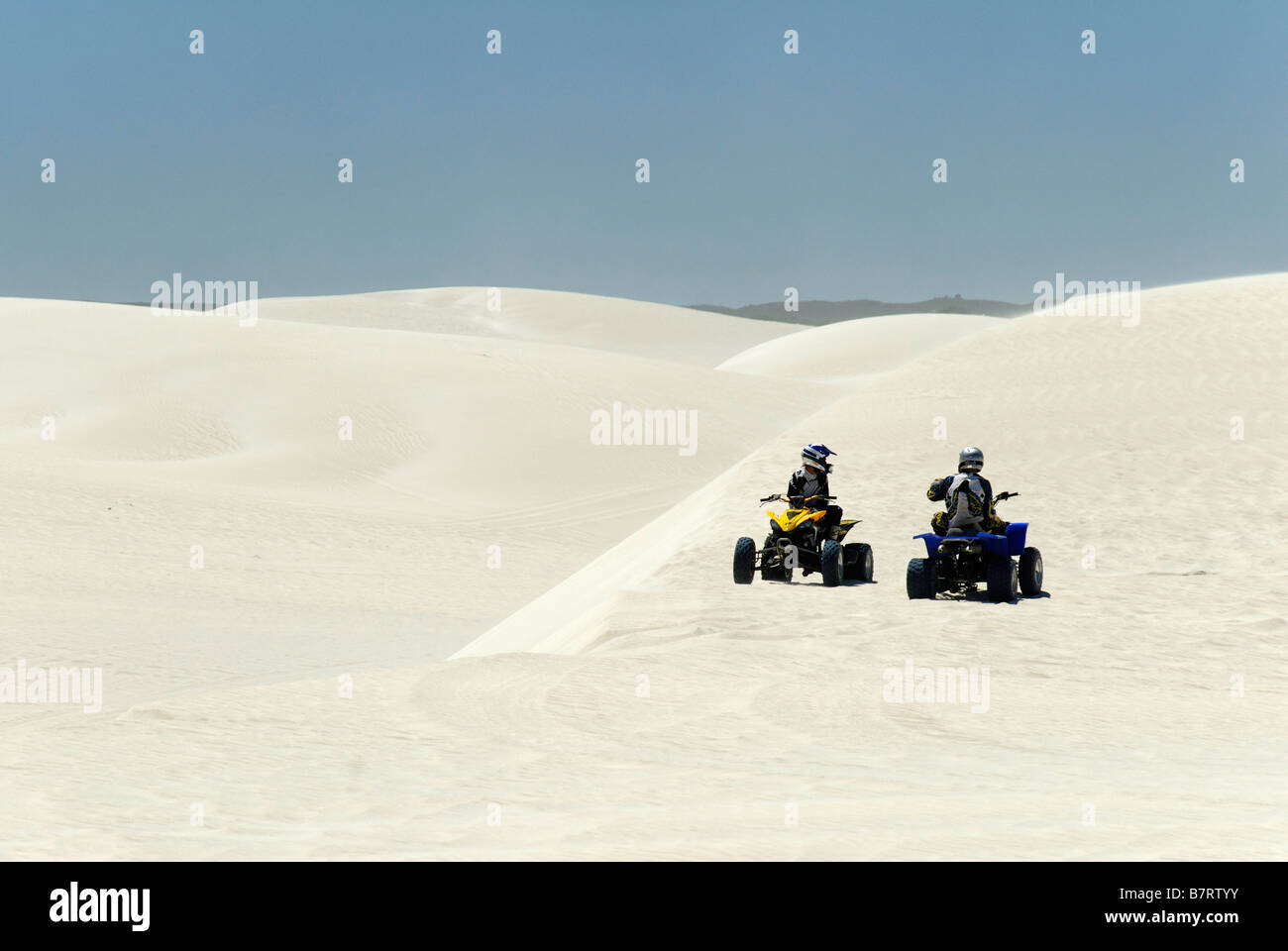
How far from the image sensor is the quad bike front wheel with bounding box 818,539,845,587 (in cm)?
1256

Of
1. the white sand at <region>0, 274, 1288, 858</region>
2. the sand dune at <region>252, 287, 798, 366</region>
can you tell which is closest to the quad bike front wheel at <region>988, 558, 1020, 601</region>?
the white sand at <region>0, 274, 1288, 858</region>

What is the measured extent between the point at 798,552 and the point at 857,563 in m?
0.56

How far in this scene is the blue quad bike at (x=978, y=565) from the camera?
1171 centimetres

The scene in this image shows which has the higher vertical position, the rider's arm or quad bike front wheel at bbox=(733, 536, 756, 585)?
the rider's arm

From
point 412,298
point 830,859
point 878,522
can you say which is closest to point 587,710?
point 830,859

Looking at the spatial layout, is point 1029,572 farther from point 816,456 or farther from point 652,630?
point 652,630

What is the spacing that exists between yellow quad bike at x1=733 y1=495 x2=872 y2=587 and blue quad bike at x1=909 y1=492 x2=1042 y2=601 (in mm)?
965

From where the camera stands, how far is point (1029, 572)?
1196cm

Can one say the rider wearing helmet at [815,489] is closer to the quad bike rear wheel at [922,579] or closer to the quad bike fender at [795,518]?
the quad bike fender at [795,518]

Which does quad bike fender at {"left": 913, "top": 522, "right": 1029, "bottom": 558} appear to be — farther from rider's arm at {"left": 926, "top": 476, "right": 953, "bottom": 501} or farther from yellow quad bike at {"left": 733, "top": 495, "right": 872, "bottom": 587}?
yellow quad bike at {"left": 733, "top": 495, "right": 872, "bottom": 587}

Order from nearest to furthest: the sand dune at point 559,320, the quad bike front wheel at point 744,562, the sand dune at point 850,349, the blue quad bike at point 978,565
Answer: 1. the blue quad bike at point 978,565
2. the quad bike front wheel at point 744,562
3. the sand dune at point 850,349
4. the sand dune at point 559,320

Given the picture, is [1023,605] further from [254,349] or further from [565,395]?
[254,349]

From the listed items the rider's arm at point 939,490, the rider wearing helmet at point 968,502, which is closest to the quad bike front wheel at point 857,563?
the rider wearing helmet at point 968,502
